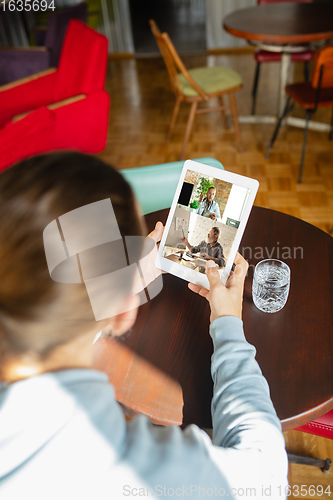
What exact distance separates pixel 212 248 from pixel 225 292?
14 centimetres

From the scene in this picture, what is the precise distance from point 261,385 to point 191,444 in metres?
0.20

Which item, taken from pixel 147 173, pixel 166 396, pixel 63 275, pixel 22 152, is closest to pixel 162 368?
pixel 166 396

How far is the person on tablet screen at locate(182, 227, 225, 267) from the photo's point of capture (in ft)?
2.85

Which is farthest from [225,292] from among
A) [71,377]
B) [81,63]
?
[81,63]

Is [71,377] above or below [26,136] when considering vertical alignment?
above

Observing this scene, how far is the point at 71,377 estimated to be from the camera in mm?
457

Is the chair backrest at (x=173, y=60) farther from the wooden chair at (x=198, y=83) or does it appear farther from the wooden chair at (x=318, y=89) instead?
the wooden chair at (x=318, y=89)

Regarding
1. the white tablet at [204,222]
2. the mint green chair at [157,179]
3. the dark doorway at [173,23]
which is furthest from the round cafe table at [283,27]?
the dark doorway at [173,23]

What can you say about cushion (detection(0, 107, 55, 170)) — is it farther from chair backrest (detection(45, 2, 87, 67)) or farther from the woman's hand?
chair backrest (detection(45, 2, 87, 67))

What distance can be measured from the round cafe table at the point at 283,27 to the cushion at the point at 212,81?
0.90ft

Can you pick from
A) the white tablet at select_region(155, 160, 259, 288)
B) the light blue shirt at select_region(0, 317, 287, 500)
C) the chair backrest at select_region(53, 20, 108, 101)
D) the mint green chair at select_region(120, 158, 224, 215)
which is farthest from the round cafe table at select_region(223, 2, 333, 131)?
the light blue shirt at select_region(0, 317, 287, 500)

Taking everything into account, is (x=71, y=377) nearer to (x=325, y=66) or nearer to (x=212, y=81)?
(x=325, y=66)

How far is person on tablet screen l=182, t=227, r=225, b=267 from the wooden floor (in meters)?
0.72

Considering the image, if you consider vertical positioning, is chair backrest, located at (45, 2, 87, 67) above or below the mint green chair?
above
